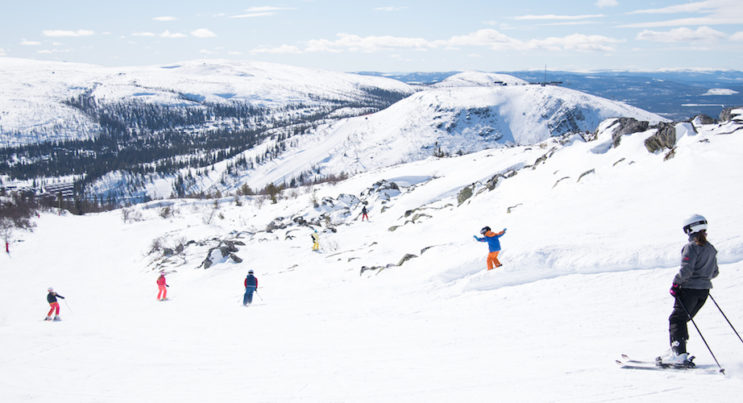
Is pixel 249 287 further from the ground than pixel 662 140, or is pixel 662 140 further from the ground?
pixel 662 140

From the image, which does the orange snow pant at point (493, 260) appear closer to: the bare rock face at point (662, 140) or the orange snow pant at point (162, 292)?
the bare rock face at point (662, 140)

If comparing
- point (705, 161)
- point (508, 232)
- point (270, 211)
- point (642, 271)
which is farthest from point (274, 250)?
point (270, 211)

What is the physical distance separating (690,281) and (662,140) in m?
15.7

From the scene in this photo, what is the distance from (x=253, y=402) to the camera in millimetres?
6465

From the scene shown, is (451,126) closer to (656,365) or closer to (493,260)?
(493,260)

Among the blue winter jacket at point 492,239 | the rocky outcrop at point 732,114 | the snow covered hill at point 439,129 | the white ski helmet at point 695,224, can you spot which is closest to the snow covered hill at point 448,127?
the snow covered hill at point 439,129

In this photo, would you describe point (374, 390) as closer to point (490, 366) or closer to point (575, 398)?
point (490, 366)

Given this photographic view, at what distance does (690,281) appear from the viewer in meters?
5.78

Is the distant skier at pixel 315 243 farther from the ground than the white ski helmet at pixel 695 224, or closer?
closer

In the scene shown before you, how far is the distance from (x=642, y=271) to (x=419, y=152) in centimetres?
12374

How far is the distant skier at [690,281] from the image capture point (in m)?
5.65

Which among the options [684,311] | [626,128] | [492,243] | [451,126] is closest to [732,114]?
[626,128]

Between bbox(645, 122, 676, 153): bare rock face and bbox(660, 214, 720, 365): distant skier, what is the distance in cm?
1491

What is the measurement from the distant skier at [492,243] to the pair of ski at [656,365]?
599cm
